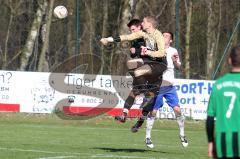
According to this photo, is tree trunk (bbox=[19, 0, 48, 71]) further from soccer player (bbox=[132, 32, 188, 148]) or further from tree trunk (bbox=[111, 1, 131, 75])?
soccer player (bbox=[132, 32, 188, 148])

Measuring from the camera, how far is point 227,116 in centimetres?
824

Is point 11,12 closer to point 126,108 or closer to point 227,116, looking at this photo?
point 126,108

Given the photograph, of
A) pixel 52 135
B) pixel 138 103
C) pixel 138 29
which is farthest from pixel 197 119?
pixel 138 29

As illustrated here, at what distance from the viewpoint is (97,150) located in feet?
49.0

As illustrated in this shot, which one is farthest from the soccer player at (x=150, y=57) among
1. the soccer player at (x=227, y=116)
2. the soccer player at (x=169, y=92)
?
the soccer player at (x=227, y=116)

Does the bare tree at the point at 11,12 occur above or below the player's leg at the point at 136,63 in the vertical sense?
above

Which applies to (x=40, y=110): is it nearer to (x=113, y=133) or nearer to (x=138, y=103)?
(x=138, y=103)

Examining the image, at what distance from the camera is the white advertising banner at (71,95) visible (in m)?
27.4

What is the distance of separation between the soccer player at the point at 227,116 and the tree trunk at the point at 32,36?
24290 millimetres

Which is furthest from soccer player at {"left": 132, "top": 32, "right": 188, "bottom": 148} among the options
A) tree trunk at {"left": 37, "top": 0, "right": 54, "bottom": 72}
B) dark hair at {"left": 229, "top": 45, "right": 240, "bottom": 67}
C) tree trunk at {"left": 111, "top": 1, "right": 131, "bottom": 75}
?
tree trunk at {"left": 37, "top": 0, "right": 54, "bottom": 72}

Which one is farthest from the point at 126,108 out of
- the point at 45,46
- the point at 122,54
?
the point at 45,46

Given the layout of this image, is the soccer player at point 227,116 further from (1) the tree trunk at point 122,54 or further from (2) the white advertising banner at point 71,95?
(1) the tree trunk at point 122,54

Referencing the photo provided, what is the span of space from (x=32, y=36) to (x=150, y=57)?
19312 millimetres

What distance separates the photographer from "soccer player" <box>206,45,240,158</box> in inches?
321
